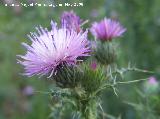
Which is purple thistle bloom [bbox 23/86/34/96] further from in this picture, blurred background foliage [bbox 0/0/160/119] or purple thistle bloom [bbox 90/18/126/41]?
purple thistle bloom [bbox 90/18/126/41]

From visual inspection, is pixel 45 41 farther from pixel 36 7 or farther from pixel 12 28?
pixel 12 28

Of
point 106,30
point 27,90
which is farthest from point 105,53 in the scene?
point 27,90

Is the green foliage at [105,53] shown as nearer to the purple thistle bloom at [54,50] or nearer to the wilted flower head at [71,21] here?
the wilted flower head at [71,21]

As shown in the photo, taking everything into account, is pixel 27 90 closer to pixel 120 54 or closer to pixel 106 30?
pixel 120 54

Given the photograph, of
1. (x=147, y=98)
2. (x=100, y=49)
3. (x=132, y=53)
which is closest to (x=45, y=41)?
(x=100, y=49)

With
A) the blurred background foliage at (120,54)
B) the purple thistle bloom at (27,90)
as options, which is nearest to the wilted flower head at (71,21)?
the blurred background foliage at (120,54)
